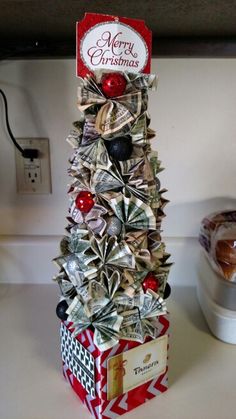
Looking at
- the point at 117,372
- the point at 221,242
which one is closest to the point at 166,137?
the point at 221,242

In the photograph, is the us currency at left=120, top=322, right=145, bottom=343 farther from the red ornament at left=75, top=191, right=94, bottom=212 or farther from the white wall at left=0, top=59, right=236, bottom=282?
the white wall at left=0, top=59, right=236, bottom=282

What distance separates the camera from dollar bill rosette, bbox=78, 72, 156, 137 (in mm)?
419

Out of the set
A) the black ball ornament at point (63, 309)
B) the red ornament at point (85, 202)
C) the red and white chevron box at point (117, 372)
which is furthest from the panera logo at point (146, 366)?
the red ornament at point (85, 202)

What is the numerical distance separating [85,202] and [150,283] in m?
0.14

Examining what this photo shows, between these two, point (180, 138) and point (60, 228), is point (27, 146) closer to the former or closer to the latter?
point (60, 228)

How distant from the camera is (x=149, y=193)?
17.7 inches

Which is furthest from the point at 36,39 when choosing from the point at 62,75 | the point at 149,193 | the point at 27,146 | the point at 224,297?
the point at 224,297

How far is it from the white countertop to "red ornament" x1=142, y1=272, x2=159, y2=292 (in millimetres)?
172

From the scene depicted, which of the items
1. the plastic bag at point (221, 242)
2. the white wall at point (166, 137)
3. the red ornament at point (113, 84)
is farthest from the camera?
the white wall at point (166, 137)

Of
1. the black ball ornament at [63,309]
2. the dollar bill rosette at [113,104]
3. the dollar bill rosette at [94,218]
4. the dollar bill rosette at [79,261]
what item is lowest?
the black ball ornament at [63,309]

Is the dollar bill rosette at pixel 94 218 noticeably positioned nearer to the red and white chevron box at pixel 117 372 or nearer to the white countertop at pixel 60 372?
the red and white chevron box at pixel 117 372

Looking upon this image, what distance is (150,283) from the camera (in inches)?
18.2

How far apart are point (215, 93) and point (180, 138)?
0.13 m

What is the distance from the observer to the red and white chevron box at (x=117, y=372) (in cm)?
46
